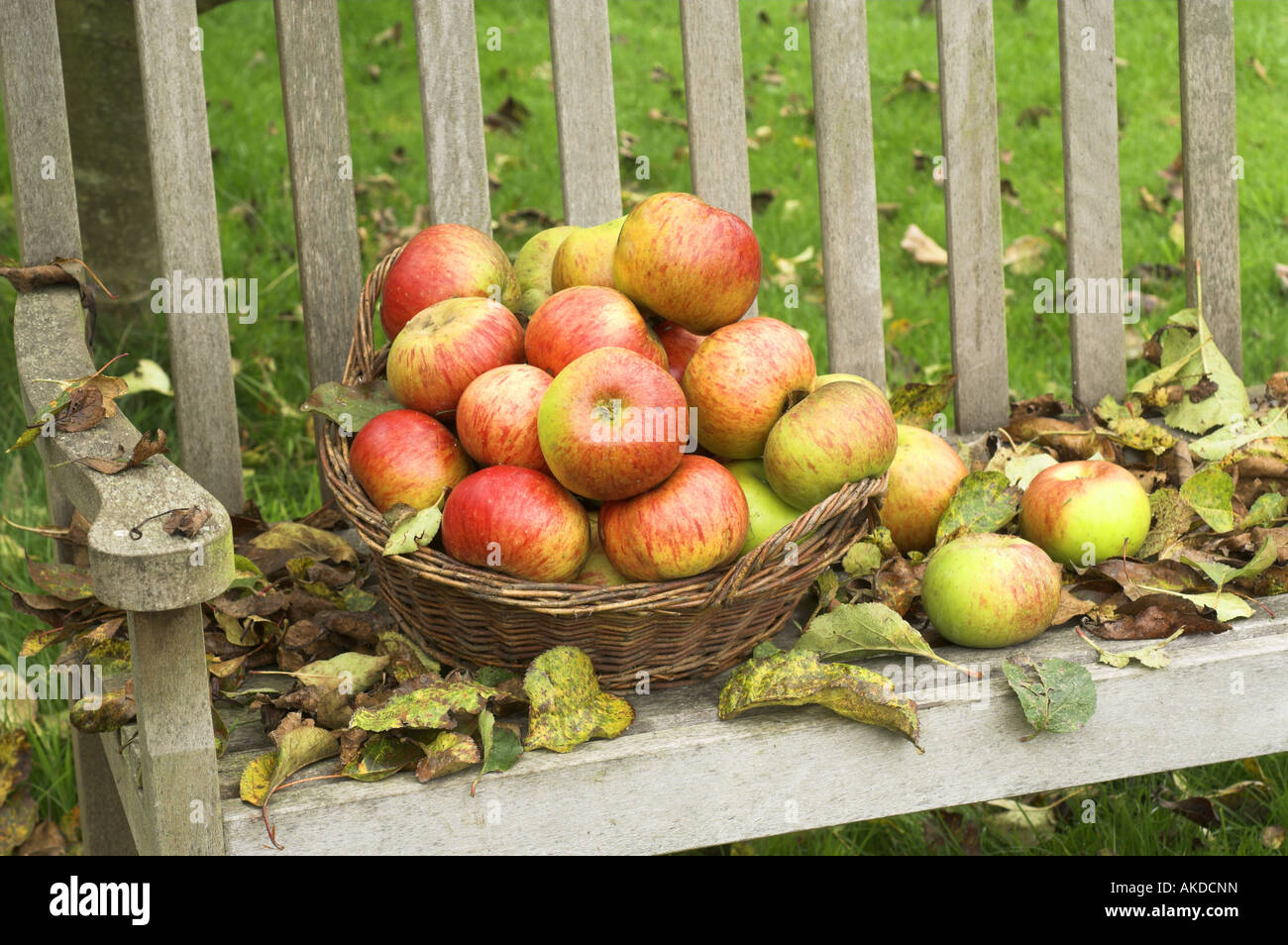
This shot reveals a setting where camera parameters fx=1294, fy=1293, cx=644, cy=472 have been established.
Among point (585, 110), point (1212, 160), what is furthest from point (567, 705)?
point (1212, 160)

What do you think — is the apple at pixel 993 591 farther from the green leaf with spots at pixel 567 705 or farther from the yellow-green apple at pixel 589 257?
the yellow-green apple at pixel 589 257

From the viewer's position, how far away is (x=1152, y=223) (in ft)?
11.0

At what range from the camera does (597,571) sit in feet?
4.53

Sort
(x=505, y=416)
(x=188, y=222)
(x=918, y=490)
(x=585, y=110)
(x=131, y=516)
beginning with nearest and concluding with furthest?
(x=131, y=516) < (x=505, y=416) < (x=918, y=490) < (x=188, y=222) < (x=585, y=110)

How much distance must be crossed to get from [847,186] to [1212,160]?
0.61 m

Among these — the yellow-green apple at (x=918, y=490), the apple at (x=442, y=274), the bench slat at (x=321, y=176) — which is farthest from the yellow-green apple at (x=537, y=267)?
the yellow-green apple at (x=918, y=490)

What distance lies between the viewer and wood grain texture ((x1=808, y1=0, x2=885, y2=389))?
1.91 meters

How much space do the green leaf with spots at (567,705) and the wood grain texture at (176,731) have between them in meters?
0.30

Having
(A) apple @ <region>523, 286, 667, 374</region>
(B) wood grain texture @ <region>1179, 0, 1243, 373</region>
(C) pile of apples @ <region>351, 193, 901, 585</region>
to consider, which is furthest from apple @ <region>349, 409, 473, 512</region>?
(B) wood grain texture @ <region>1179, 0, 1243, 373</region>

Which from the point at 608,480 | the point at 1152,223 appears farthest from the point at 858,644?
the point at 1152,223

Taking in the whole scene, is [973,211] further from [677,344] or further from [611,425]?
[611,425]

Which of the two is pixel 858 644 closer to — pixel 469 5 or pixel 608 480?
pixel 608 480

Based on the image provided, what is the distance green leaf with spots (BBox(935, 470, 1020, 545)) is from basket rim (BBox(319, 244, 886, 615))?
256 millimetres

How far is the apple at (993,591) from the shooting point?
4.68 feet
